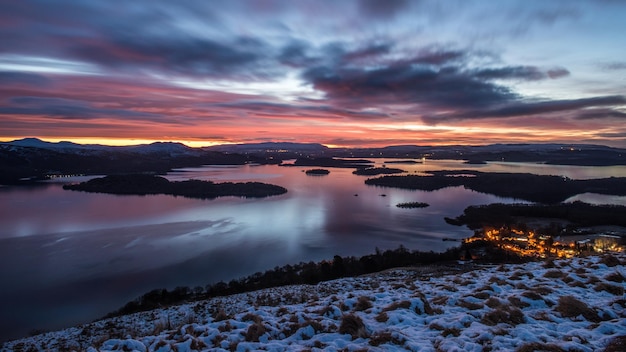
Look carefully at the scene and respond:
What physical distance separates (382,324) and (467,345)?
1.56 meters

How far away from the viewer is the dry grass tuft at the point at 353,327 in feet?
17.7

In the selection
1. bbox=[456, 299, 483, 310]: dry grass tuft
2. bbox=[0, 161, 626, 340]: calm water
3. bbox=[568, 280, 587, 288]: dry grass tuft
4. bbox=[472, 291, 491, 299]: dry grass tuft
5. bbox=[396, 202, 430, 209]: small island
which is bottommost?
bbox=[0, 161, 626, 340]: calm water

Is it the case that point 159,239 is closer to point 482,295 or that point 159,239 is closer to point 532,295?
point 482,295

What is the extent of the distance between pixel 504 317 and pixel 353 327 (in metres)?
2.41

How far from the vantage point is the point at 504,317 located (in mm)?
5566

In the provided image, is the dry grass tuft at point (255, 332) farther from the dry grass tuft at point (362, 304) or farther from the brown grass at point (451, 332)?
the brown grass at point (451, 332)

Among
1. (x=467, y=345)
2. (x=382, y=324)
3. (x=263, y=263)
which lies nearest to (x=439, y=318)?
(x=382, y=324)

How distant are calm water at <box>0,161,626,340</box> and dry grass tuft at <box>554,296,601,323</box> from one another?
2306 centimetres

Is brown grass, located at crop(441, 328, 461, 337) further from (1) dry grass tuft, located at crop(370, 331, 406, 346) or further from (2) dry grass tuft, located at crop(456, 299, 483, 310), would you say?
(2) dry grass tuft, located at crop(456, 299, 483, 310)

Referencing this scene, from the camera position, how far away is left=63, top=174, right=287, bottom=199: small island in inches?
3007

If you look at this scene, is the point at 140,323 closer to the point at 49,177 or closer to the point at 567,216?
the point at 567,216

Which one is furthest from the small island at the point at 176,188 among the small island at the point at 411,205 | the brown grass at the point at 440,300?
the brown grass at the point at 440,300

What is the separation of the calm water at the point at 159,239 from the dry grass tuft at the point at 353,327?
20.5 meters

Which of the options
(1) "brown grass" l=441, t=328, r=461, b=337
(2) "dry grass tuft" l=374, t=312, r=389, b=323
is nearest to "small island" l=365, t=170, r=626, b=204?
(2) "dry grass tuft" l=374, t=312, r=389, b=323
